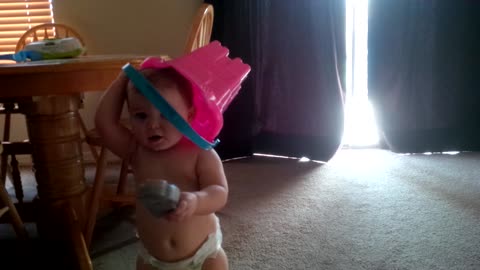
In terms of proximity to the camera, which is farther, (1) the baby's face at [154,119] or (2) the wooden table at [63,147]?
(2) the wooden table at [63,147]

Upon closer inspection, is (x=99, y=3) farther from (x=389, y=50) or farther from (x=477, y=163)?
(x=477, y=163)

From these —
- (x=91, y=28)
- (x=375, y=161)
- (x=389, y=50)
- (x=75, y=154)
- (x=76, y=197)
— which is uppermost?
(x=91, y=28)

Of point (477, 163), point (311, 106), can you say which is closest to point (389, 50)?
point (311, 106)

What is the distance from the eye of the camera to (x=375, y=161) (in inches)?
103

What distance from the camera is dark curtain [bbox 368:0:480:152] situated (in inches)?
100

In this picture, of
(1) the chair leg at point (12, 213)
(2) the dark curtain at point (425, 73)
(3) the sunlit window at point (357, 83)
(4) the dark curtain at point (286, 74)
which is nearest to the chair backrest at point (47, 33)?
(4) the dark curtain at point (286, 74)

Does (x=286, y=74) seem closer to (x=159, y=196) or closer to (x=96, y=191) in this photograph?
(x=96, y=191)

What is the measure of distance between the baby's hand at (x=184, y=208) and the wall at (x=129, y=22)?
2071mm

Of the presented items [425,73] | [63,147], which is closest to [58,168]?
[63,147]

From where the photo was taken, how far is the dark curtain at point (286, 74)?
2.53m

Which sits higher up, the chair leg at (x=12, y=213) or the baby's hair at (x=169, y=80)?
the baby's hair at (x=169, y=80)

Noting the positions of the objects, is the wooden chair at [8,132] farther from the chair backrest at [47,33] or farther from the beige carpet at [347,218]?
the beige carpet at [347,218]

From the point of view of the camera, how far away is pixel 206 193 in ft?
2.69

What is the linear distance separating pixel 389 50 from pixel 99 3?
1.71 m
